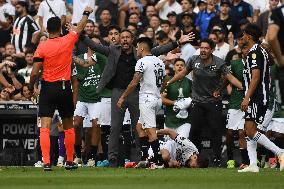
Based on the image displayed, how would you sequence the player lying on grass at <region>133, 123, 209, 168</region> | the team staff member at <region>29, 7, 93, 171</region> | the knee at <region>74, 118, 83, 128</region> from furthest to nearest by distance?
the knee at <region>74, 118, 83, 128</region> < the player lying on grass at <region>133, 123, 209, 168</region> < the team staff member at <region>29, 7, 93, 171</region>

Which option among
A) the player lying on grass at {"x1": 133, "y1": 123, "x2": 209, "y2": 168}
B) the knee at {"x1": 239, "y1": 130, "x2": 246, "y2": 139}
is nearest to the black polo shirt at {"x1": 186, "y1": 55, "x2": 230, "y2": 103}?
the knee at {"x1": 239, "y1": 130, "x2": 246, "y2": 139}

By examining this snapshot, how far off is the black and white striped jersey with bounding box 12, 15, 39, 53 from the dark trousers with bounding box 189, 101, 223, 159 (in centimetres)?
830

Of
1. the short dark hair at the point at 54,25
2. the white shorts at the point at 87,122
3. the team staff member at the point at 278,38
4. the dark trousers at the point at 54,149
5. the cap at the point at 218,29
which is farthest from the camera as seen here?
the cap at the point at 218,29

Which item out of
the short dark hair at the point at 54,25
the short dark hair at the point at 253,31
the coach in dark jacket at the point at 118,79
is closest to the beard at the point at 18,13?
the coach in dark jacket at the point at 118,79

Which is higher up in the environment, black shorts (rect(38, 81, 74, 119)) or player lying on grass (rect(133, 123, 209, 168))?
black shorts (rect(38, 81, 74, 119))

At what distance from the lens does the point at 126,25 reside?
30.0m

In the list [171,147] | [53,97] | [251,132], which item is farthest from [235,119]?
[53,97]

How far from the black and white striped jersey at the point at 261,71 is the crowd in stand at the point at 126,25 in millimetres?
4763

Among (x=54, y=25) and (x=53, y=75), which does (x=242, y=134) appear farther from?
(x=54, y=25)

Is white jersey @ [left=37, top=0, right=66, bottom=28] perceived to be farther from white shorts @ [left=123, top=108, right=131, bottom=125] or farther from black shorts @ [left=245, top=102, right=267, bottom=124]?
black shorts @ [left=245, top=102, right=267, bottom=124]

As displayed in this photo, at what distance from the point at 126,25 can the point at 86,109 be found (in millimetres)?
6755

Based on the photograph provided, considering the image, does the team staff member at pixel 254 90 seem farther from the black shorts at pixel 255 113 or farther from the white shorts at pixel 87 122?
the white shorts at pixel 87 122

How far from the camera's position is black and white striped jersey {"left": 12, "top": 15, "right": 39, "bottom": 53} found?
29.2 meters

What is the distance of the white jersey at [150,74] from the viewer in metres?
20.4
